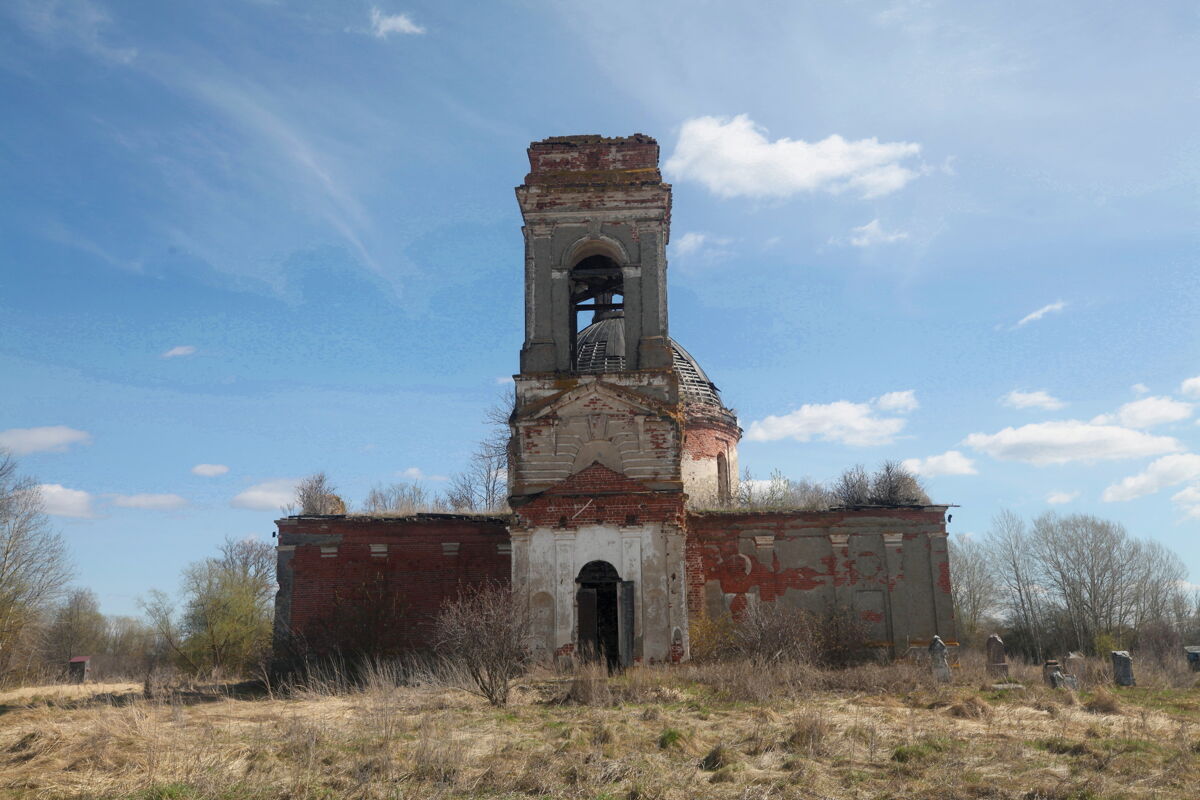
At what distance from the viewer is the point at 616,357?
84.1ft

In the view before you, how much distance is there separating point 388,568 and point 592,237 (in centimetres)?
862

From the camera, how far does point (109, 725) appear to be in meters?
9.55

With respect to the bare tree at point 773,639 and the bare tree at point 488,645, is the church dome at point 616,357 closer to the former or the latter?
the bare tree at point 773,639

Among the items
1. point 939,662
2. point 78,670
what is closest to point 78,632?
point 78,670

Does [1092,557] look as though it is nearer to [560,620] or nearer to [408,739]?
[560,620]

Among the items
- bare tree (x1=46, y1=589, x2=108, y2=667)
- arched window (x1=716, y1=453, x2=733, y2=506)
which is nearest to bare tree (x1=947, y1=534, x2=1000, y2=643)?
arched window (x1=716, y1=453, x2=733, y2=506)

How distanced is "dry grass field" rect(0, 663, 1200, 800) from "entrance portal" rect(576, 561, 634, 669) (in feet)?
9.48

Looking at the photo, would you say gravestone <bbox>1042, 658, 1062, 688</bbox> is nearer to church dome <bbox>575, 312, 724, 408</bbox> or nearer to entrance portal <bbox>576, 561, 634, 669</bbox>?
entrance portal <bbox>576, 561, 634, 669</bbox>

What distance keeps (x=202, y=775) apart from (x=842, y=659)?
13835 millimetres

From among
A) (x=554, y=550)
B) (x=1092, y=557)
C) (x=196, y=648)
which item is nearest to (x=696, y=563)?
(x=554, y=550)

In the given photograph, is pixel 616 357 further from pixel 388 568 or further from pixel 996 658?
pixel 996 658

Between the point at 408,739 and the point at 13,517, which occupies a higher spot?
the point at 13,517

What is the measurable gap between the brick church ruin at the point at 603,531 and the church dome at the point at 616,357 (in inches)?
209

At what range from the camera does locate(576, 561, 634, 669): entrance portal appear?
16.7 meters
